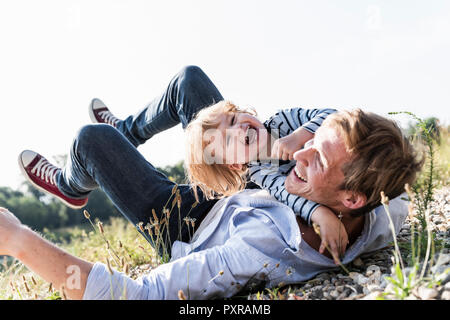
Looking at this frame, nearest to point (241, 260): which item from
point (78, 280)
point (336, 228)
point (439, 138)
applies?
point (336, 228)

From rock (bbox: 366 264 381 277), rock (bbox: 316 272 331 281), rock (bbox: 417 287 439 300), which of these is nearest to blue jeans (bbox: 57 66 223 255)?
rock (bbox: 316 272 331 281)

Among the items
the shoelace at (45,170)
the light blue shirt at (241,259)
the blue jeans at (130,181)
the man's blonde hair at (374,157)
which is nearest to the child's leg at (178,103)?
the blue jeans at (130,181)

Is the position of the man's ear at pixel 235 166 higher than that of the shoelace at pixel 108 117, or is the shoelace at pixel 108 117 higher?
the shoelace at pixel 108 117

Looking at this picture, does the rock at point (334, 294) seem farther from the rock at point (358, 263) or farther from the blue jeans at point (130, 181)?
the blue jeans at point (130, 181)

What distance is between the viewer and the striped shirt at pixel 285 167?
242cm

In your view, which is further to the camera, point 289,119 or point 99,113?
point 99,113

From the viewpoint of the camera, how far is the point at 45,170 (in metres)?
4.14

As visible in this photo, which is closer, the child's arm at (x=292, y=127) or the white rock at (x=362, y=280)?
the white rock at (x=362, y=280)

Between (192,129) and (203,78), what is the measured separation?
0.57 m

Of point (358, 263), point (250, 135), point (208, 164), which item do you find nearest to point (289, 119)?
point (250, 135)

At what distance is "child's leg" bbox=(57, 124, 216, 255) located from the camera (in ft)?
9.77

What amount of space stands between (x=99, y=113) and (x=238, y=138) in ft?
7.83

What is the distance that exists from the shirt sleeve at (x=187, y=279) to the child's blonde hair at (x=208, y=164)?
115 cm

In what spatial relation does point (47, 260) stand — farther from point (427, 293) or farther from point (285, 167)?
point (285, 167)
